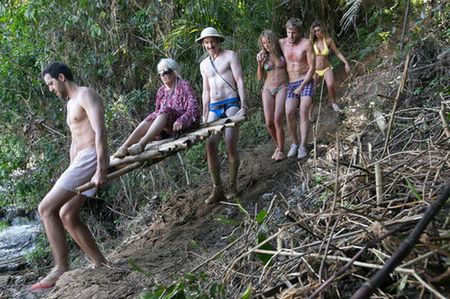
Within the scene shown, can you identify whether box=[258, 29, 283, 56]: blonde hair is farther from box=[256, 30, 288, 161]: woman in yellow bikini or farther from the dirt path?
the dirt path

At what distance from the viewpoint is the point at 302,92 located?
614 cm

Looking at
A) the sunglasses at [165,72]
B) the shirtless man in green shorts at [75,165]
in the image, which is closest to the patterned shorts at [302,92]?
the sunglasses at [165,72]

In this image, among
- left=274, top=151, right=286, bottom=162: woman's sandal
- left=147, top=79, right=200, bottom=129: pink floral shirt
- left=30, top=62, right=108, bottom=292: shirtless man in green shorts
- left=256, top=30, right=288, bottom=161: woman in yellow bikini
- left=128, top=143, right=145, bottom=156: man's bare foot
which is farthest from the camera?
left=274, top=151, right=286, bottom=162: woman's sandal

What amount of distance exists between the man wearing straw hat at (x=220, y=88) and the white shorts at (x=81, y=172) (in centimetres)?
138

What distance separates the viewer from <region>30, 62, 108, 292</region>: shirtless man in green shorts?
4.57 meters

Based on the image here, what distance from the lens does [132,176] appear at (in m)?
8.62

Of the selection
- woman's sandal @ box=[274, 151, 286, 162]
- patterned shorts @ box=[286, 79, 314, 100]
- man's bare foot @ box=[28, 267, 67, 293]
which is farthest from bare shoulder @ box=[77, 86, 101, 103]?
woman's sandal @ box=[274, 151, 286, 162]

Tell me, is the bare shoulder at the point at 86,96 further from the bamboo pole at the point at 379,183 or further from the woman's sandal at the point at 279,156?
the bamboo pole at the point at 379,183

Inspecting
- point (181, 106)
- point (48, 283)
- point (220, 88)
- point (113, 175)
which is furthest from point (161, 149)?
point (48, 283)

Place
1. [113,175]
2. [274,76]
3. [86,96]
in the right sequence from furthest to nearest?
[274,76], [113,175], [86,96]

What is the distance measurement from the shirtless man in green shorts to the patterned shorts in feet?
8.24

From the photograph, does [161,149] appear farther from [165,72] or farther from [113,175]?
[165,72]

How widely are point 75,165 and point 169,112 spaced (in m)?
Answer: 1.08

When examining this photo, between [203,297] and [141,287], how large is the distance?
198cm
